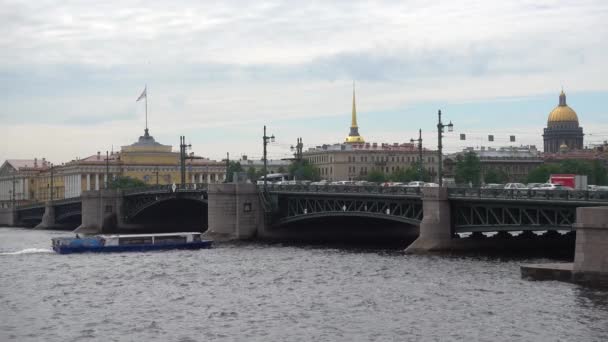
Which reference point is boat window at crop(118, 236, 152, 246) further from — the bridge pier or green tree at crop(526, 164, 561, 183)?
green tree at crop(526, 164, 561, 183)

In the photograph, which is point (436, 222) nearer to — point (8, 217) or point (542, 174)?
point (542, 174)

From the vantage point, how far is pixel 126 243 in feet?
247

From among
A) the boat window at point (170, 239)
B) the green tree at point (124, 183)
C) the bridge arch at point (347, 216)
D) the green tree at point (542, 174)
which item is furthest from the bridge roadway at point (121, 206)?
the green tree at point (542, 174)

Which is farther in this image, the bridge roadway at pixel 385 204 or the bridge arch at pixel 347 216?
the bridge arch at pixel 347 216

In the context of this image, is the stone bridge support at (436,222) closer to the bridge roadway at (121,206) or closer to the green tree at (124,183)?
the bridge roadway at (121,206)

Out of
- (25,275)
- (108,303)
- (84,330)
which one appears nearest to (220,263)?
(25,275)

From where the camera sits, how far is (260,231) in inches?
3307

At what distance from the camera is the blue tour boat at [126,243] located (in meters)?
74.0

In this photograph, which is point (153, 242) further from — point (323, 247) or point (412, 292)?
point (412, 292)

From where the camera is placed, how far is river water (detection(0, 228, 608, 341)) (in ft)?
119

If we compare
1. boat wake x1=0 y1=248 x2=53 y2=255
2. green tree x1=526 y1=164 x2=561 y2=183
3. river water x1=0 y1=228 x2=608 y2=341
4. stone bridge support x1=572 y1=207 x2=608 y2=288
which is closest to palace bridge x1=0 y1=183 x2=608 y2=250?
river water x1=0 y1=228 x2=608 y2=341

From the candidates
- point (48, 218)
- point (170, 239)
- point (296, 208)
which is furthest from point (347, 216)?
point (48, 218)

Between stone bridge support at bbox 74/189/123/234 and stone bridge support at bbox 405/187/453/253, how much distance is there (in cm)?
5343

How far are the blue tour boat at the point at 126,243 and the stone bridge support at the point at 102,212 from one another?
33.9 meters
